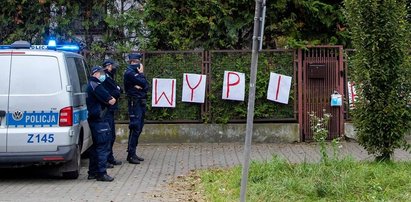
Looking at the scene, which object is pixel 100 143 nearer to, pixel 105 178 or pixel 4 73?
pixel 105 178

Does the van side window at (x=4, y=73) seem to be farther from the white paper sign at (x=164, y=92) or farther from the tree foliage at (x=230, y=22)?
the tree foliage at (x=230, y=22)

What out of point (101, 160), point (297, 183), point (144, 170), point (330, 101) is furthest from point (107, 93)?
point (330, 101)

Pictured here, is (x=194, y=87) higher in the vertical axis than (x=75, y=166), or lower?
higher

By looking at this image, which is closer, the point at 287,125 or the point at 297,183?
the point at 297,183

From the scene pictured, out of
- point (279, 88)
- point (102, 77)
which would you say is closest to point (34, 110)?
point (102, 77)

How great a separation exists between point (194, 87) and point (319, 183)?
251 inches

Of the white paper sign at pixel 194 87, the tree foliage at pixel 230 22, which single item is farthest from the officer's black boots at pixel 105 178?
the tree foliage at pixel 230 22

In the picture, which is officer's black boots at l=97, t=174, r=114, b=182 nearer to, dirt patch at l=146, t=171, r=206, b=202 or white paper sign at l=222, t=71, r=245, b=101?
dirt patch at l=146, t=171, r=206, b=202

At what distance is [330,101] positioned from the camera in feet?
46.6

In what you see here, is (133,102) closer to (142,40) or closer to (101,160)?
(101,160)

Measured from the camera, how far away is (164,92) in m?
14.3

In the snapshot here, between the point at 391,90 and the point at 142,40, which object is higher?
the point at 142,40

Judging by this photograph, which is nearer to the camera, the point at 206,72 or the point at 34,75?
the point at 34,75

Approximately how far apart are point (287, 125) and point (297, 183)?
19.2ft
